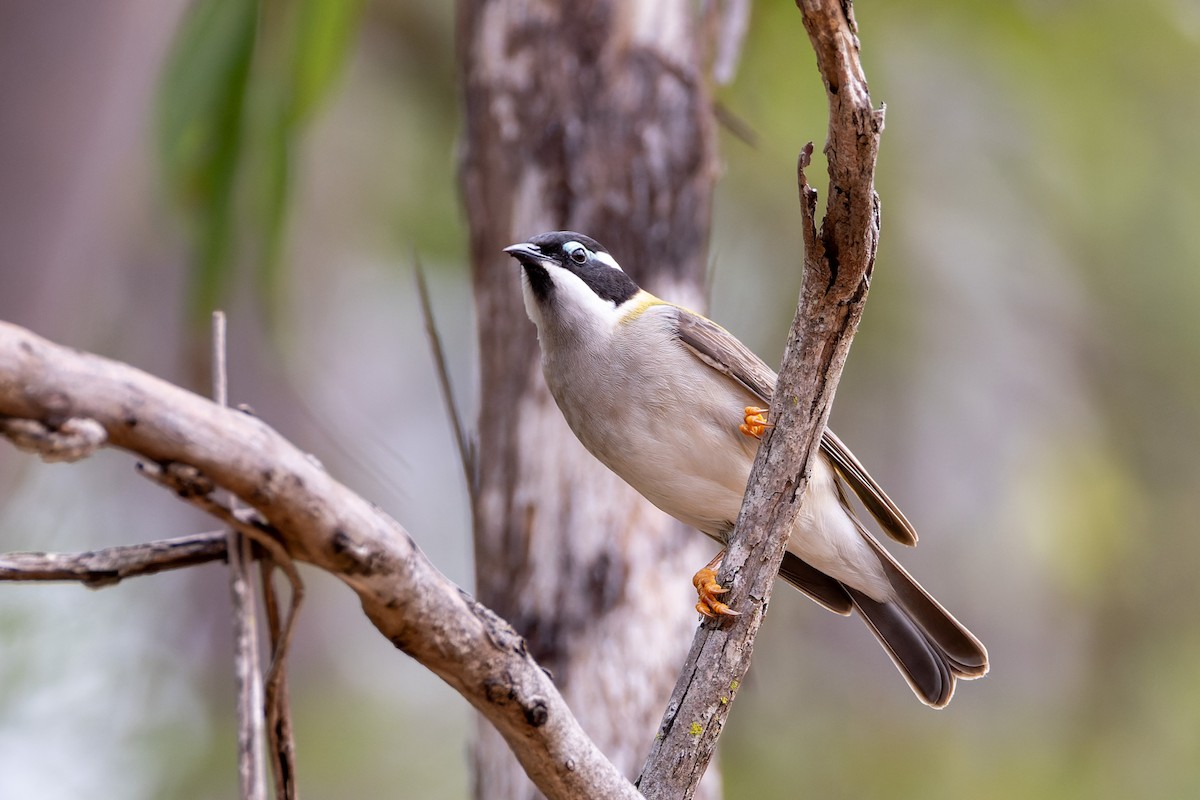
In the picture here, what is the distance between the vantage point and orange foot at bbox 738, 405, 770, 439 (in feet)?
12.0

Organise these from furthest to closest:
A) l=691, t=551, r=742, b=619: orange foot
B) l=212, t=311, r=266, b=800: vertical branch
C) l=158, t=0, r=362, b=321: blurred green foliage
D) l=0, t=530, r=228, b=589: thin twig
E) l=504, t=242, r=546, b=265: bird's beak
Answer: l=158, t=0, r=362, b=321: blurred green foliage
l=504, t=242, r=546, b=265: bird's beak
l=691, t=551, r=742, b=619: orange foot
l=212, t=311, r=266, b=800: vertical branch
l=0, t=530, r=228, b=589: thin twig

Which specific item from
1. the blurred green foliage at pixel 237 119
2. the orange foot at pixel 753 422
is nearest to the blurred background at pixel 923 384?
the blurred green foliage at pixel 237 119

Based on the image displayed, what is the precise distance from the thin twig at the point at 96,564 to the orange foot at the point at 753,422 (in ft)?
6.98

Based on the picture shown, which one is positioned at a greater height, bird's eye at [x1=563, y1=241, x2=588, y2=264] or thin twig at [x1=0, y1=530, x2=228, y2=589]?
bird's eye at [x1=563, y1=241, x2=588, y2=264]

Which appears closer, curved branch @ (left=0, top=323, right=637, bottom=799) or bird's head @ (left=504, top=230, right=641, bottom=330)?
curved branch @ (left=0, top=323, right=637, bottom=799)

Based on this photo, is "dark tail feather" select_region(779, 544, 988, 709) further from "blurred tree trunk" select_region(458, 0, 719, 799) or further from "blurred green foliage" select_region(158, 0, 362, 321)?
"blurred green foliage" select_region(158, 0, 362, 321)

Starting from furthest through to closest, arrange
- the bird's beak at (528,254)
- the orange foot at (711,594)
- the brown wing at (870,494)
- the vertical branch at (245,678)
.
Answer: the bird's beak at (528,254)
the brown wing at (870,494)
the orange foot at (711,594)
the vertical branch at (245,678)

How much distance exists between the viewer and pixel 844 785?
770 cm

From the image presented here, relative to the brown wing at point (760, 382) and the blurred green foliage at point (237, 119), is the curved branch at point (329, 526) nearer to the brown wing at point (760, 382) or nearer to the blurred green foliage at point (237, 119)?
the brown wing at point (760, 382)

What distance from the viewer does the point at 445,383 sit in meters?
4.48

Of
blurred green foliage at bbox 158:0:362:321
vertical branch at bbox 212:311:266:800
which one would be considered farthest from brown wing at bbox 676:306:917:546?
blurred green foliage at bbox 158:0:362:321

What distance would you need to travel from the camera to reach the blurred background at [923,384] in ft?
25.1

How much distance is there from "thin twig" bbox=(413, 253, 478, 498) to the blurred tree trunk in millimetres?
81

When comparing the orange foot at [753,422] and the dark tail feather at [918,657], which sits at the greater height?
the orange foot at [753,422]
